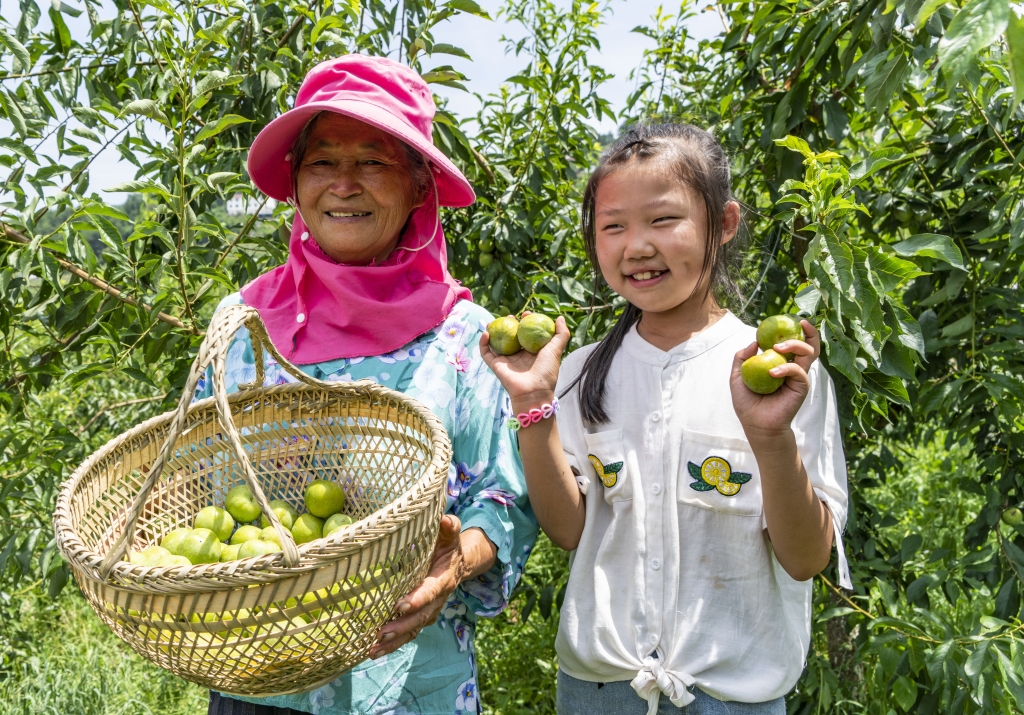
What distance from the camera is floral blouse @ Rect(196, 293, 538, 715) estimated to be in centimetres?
139

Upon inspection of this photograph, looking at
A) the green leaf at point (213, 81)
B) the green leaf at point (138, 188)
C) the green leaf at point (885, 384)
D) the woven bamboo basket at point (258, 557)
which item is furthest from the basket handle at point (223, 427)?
the green leaf at point (885, 384)

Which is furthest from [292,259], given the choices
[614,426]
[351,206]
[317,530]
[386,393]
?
[614,426]

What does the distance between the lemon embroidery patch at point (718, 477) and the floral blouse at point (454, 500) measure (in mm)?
320

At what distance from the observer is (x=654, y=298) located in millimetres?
1435

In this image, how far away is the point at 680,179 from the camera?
1.46m

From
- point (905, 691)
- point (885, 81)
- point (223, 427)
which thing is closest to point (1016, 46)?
point (885, 81)

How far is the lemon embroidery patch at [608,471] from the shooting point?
4.76 feet

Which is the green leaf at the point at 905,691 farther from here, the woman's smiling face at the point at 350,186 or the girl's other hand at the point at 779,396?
the woman's smiling face at the point at 350,186

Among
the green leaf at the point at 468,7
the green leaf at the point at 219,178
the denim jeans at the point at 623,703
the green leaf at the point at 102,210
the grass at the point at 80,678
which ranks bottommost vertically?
the grass at the point at 80,678

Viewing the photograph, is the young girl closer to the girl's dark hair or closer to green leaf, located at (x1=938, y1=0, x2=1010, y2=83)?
the girl's dark hair

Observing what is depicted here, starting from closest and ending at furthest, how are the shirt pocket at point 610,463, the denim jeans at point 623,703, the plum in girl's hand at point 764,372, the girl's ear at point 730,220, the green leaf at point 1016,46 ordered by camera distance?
the green leaf at point 1016,46 < the plum in girl's hand at point 764,372 < the denim jeans at point 623,703 < the shirt pocket at point 610,463 < the girl's ear at point 730,220

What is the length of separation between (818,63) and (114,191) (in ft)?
5.55

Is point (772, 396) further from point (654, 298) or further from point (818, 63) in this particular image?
point (818, 63)

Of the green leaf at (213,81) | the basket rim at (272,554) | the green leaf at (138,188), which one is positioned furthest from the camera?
the green leaf at (213,81)
